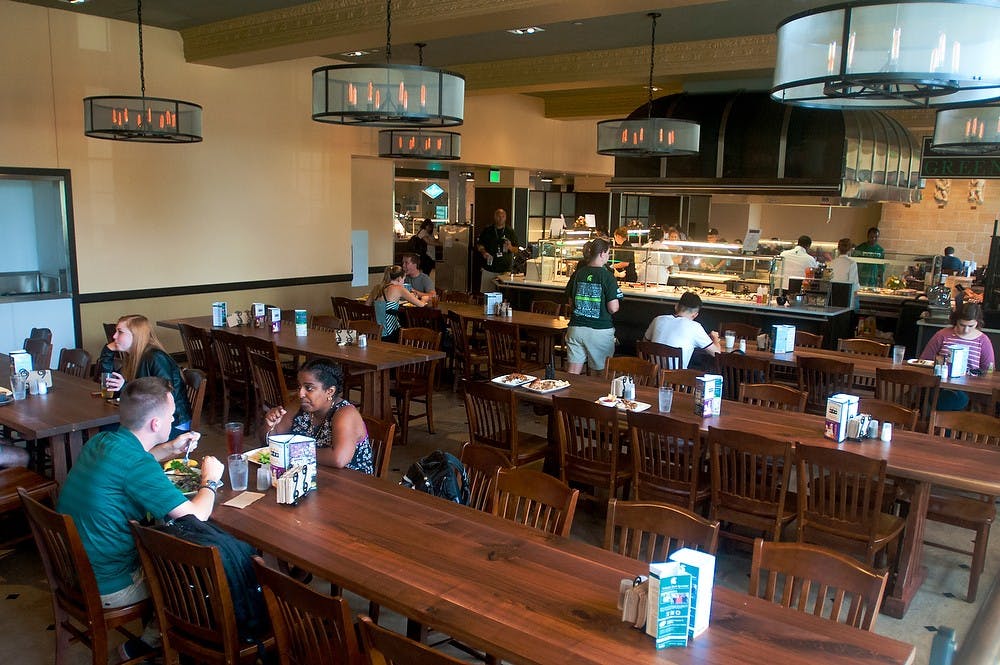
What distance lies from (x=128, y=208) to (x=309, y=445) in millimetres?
5943

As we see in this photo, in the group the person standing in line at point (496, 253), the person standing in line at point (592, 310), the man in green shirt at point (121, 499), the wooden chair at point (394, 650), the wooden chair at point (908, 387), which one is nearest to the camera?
the wooden chair at point (394, 650)

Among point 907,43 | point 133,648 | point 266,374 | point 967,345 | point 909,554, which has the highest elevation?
point 907,43

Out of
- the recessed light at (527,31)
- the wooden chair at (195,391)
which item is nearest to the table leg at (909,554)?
the wooden chair at (195,391)

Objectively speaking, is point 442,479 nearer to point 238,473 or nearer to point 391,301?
point 238,473

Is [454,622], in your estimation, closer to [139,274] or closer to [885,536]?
[885,536]

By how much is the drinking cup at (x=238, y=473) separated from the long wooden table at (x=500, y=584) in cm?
6

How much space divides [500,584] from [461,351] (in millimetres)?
5364

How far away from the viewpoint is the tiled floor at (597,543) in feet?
10.7

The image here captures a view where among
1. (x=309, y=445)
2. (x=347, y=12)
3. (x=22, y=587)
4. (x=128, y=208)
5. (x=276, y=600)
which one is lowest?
(x=22, y=587)

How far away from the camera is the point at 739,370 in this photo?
19.2 feet

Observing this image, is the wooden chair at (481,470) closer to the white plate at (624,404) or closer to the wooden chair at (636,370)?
the white plate at (624,404)

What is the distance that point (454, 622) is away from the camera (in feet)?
6.95

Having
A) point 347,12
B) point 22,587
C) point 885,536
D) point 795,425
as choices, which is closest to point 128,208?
point 347,12

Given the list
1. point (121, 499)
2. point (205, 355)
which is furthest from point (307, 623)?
point (205, 355)
